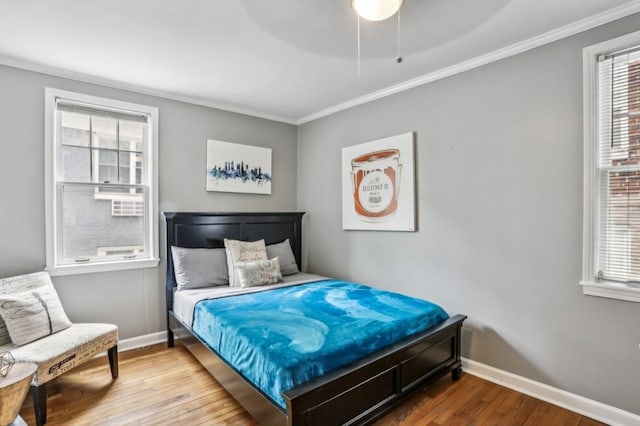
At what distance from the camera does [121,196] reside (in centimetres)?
333

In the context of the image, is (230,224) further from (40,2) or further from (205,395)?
(40,2)

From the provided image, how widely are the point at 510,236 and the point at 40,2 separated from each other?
346cm

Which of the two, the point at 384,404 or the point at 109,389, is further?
the point at 109,389

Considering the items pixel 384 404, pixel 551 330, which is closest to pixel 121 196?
pixel 384 404

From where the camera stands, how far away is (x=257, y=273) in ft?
11.0

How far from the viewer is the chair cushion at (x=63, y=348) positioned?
2107 mm

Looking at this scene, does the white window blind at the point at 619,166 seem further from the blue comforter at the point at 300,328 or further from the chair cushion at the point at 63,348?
the chair cushion at the point at 63,348

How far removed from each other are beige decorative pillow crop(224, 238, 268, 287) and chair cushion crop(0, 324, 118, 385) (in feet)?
3.58

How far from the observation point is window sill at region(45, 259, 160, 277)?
9.62ft

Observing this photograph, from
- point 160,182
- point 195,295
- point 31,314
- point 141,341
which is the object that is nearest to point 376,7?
point 195,295

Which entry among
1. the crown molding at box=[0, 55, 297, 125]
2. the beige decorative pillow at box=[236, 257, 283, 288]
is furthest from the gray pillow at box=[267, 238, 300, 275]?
the crown molding at box=[0, 55, 297, 125]

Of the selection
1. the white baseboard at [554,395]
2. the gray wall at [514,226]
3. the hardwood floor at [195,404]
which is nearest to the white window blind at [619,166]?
the gray wall at [514,226]

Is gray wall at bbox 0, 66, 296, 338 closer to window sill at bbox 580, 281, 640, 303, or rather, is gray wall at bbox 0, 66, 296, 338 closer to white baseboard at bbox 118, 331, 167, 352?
white baseboard at bbox 118, 331, 167, 352

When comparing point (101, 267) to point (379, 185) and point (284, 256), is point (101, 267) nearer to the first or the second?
point (284, 256)
